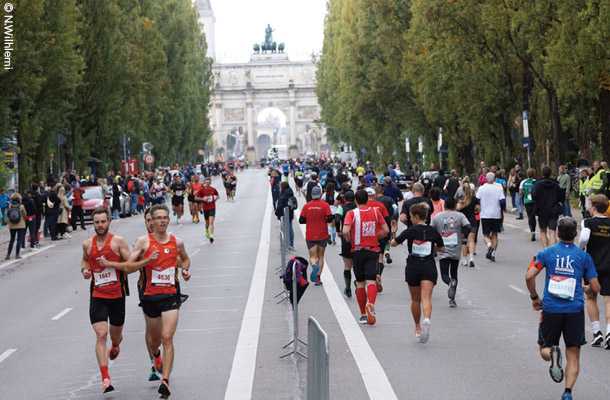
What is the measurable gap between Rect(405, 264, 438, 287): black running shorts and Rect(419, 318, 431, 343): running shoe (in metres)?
0.48

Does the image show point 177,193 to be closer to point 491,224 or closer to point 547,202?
point 491,224

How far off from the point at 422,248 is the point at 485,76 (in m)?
34.1

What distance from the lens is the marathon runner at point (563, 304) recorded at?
36.0 feet

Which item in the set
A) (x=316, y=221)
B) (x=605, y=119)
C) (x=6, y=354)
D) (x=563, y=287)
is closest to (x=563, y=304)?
(x=563, y=287)

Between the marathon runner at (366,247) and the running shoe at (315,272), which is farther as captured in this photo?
the running shoe at (315,272)

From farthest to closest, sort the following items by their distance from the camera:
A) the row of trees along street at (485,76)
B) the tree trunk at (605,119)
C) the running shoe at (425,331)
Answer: the tree trunk at (605,119)
the row of trees along street at (485,76)
the running shoe at (425,331)

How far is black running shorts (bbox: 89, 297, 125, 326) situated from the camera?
12062 millimetres

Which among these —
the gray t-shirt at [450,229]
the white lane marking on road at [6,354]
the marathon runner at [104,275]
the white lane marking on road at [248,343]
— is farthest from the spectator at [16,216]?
the marathon runner at [104,275]

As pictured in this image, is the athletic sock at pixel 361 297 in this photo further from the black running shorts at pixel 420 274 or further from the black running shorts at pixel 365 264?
the black running shorts at pixel 420 274

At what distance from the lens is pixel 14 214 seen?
30062 mm

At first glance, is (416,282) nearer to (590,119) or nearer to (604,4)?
(604,4)

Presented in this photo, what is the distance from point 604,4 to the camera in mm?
32938

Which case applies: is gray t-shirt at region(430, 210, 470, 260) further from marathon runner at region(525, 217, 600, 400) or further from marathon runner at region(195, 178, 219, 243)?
marathon runner at region(195, 178, 219, 243)

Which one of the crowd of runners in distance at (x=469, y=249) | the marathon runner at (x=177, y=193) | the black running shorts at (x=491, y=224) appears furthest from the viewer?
the marathon runner at (x=177, y=193)
